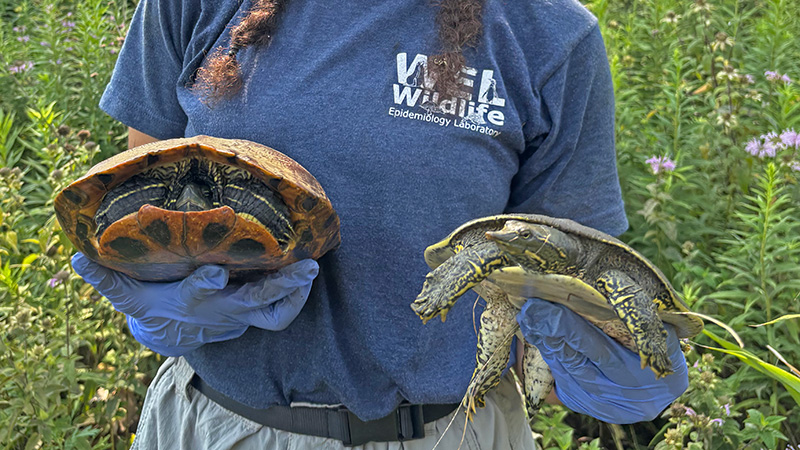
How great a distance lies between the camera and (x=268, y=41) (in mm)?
1760

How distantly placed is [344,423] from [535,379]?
511mm

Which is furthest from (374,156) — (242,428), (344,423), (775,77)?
(775,77)

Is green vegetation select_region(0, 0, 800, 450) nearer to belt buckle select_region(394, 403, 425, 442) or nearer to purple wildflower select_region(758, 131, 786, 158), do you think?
purple wildflower select_region(758, 131, 786, 158)

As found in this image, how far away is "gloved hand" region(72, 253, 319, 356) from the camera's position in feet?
5.34

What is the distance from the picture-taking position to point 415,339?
171 centimetres

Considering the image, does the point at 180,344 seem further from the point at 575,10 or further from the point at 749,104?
the point at 749,104

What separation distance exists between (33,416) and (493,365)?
163 centimetres

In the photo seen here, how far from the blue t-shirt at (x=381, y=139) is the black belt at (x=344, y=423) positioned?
0.03 m

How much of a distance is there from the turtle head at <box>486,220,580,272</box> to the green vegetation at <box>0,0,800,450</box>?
18.1 inches

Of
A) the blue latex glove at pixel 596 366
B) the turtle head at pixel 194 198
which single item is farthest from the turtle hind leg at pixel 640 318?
the turtle head at pixel 194 198

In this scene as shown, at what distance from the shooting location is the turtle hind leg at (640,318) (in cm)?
141

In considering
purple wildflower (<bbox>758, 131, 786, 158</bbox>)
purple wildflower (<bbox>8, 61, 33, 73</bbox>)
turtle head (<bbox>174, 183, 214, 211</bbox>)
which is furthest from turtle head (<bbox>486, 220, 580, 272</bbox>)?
purple wildflower (<bbox>8, 61, 33, 73</bbox>)

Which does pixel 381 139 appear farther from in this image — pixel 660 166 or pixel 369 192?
pixel 660 166

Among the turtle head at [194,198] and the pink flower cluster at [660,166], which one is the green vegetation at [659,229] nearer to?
the pink flower cluster at [660,166]
